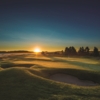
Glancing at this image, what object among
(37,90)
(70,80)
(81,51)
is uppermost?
(81,51)

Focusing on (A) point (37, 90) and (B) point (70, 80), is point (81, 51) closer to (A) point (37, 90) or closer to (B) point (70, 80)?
(B) point (70, 80)

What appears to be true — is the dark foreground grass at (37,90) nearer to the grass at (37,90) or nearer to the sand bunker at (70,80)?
the grass at (37,90)

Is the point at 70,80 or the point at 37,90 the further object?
the point at 70,80

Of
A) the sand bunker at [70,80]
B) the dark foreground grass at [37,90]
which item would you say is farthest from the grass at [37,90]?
the sand bunker at [70,80]

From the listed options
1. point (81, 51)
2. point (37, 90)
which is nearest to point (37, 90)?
point (37, 90)

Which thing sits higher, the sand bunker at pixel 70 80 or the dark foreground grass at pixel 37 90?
the dark foreground grass at pixel 37 90

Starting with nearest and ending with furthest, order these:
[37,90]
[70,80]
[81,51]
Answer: [37,90]
[70,80]
[81,51]

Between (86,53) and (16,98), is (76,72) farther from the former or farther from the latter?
(86,53)

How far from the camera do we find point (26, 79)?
19422 mm

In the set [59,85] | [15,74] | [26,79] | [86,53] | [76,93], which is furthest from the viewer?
[86,53]

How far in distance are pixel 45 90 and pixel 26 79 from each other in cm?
434

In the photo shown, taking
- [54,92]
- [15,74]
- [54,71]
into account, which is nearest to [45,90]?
[54,92]

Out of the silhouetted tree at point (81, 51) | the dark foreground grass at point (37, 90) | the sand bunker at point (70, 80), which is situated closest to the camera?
the dark foreground grass at point (37, 90)

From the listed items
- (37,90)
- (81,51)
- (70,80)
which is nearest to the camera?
(37,90)
